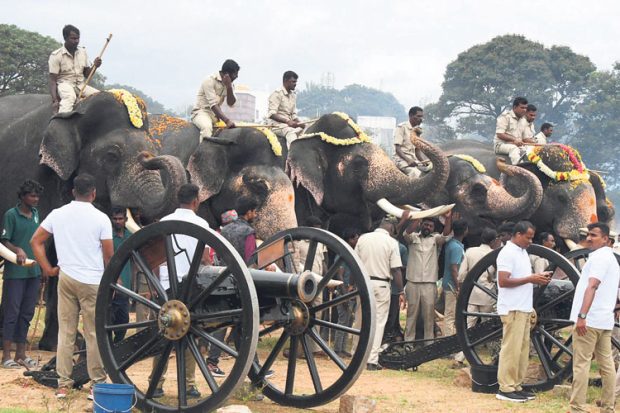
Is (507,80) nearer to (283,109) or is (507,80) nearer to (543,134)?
(543,134)

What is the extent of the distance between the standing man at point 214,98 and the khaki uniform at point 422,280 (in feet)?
10.2

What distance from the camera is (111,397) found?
762 cm

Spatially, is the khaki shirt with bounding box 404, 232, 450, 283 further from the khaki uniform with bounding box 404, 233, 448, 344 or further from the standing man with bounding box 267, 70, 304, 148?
the standing man with bounding box 267, 70, 304, 148

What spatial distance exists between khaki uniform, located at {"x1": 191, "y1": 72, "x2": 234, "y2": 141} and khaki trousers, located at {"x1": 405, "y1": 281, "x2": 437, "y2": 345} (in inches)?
137

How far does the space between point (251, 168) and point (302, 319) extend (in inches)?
214

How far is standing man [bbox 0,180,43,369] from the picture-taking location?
10633mm

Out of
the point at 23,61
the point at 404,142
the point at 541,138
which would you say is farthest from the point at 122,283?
the point at 23,61

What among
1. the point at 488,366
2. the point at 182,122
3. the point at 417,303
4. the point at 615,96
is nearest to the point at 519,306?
the point at 488,366

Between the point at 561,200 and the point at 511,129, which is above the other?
the point at 511,129

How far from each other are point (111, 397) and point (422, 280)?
19.7 ft

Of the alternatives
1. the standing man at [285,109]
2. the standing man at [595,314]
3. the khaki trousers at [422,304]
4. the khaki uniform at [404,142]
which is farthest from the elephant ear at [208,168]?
the standing man at [595,314]

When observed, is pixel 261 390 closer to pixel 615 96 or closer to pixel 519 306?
pixel 519 306

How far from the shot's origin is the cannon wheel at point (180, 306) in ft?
24.8

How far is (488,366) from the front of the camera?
1052 cm
